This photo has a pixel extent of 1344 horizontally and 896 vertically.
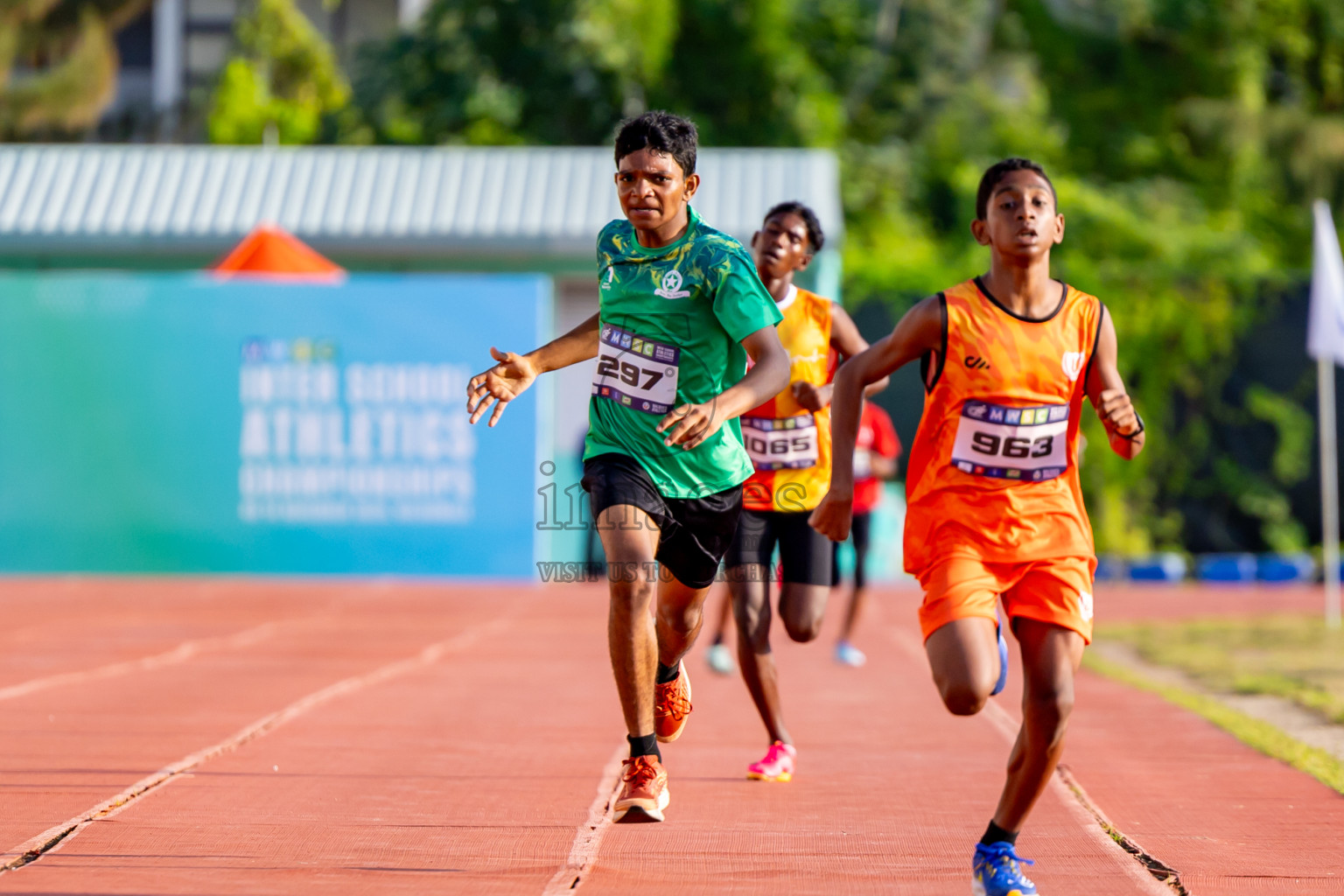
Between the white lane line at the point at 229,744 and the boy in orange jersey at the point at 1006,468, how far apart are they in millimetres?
2461

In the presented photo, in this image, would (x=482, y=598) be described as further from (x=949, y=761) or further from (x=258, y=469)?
(x=949, y=761)

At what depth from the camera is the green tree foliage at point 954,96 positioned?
28906 mm

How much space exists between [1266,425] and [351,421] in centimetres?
963

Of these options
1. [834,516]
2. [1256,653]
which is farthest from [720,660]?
[834,516]

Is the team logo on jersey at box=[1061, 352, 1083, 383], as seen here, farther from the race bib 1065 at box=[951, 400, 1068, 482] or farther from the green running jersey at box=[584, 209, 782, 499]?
the green running jersey at box=[584, 209, 782, 499]

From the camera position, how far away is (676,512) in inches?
201

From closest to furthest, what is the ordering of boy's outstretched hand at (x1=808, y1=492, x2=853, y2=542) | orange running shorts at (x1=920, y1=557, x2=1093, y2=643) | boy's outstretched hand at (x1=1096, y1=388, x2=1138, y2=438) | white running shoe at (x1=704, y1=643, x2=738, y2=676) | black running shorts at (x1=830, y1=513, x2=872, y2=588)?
orange running shorts at (x1=920, y1=557, x2=1093, y2=643) < boy's outstretched hand at (x1=1096, y1=388, x2=1138, y2=438) < boy's outstretched hand at (x1=808, y1=492, x2=853, y2=542) < white running shoe at (x1=704, y1=643, x2=738, y2=676) < black running shorts at (x1=830, y1=513, x2=872, y2=588)

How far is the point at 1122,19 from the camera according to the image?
33.9m

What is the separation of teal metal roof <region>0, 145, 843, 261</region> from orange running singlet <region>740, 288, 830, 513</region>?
11.5 metres

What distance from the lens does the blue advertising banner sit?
16.2m

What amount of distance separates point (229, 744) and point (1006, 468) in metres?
3.84

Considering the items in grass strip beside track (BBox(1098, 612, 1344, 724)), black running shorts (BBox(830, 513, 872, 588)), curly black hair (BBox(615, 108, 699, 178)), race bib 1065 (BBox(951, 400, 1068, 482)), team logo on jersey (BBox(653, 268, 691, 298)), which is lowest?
grass strip beside track (BBox(1098, 612, 1344, 724))

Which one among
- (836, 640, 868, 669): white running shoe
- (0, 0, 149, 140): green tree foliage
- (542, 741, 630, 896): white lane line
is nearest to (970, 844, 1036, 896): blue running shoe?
(542, 741, 630, 896): white lane line

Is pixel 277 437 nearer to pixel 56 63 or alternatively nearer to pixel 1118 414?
pixel 1118 414
